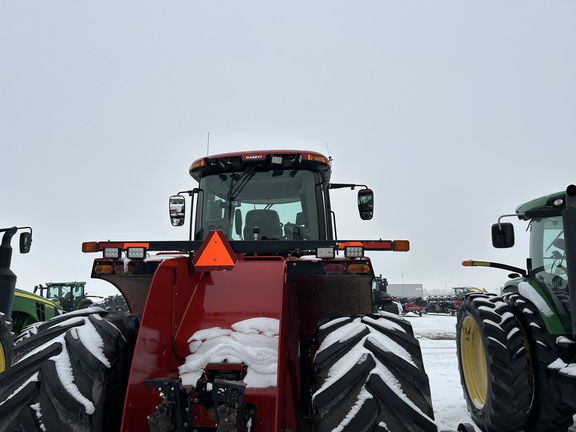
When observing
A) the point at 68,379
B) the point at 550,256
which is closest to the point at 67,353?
the point at 68,379

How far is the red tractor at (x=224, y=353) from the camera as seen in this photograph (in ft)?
7.06

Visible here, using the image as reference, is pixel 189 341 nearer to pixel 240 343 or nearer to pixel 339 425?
pixel 240 343

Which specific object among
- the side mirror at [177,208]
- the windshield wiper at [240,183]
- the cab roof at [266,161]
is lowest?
the side mirror at [177,208]

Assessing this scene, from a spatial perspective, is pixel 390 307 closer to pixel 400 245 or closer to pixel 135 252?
pixel 400 245

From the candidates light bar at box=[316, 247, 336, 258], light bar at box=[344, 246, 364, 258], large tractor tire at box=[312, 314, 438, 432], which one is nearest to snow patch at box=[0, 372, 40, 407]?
large tractor tire at box=[312, 314, 438, 432]

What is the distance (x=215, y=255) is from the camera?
2.71 meters

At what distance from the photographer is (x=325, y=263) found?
286 cm

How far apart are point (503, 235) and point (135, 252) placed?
391 cm

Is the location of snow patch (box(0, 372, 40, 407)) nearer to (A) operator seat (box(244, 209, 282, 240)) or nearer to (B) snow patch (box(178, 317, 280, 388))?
(B) snow patch (box(178, 317, 280, 388))

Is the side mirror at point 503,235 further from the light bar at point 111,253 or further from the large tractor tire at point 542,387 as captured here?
the light bar at point 111,253

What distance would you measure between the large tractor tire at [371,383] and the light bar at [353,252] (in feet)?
1.64

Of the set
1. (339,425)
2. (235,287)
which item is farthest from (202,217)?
(339,425)

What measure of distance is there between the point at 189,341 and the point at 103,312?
0.62 meters

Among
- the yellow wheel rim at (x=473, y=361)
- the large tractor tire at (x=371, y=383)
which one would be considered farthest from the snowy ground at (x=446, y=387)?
the large tractor tire at (x=371, y=383)
